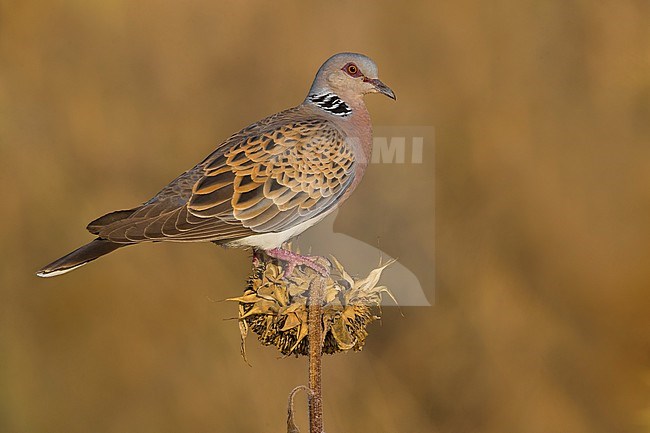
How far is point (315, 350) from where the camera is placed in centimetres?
212

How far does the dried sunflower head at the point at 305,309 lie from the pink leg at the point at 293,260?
86 millimetres

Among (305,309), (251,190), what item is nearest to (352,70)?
(251,190)

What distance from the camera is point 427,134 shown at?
335cm

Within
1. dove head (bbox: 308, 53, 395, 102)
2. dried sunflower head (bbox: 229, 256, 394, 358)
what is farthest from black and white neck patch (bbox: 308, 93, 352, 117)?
dried sunflower head (bbox: 229, 256, 394, 358)

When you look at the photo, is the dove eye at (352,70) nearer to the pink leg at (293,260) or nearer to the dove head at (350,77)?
the dove head at (350,77)

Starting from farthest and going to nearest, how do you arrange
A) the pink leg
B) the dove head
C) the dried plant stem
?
the dove head → the pink leg → the dried plant stem

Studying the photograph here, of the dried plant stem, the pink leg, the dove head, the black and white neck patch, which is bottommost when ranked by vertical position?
the dried plant stem

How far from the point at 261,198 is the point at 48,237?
4.27ft

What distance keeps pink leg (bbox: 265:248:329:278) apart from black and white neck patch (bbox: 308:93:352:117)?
1.58 feet

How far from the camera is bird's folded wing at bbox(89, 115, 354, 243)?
2516 mm

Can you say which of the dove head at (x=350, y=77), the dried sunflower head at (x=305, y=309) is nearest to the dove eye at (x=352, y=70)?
the dove head at (x=350, y=77)

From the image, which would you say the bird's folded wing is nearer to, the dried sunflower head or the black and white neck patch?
the black and white neck patch

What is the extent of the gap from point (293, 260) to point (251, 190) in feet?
0.95

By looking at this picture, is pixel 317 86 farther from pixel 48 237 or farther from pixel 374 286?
pixel 48 237
